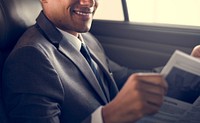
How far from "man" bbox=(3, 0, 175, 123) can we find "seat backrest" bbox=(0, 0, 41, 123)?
0.18 ft

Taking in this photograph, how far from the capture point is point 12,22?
1196 millimetres

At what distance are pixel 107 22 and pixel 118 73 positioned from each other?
374 millimetres

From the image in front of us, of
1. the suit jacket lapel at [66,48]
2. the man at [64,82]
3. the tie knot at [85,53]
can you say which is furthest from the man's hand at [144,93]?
the tie knot at [85,53]

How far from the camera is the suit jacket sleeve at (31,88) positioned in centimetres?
98

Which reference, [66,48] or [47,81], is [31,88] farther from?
[66,48]

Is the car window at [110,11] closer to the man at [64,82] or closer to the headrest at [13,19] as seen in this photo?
the man at [64,82]

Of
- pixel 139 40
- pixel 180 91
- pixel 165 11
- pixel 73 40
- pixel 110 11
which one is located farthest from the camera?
pixel 110 11

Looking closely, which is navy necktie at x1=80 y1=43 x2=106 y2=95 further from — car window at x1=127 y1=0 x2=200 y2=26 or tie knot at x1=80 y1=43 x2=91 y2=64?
car window at x1=127 y1=0 x2=200 y2=26

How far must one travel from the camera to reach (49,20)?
125 centimetres

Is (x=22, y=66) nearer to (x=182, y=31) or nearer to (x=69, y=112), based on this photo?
(x=69, y=112)

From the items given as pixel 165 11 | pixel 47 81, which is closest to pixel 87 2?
pixel 47 81

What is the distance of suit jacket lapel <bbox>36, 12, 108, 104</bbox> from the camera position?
1.18 m

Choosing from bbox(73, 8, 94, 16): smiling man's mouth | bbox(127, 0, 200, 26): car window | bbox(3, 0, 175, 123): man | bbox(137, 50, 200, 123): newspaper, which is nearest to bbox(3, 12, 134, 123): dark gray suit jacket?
bbox(3, 0, 175, 123): man

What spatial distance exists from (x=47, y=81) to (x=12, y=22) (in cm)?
30
